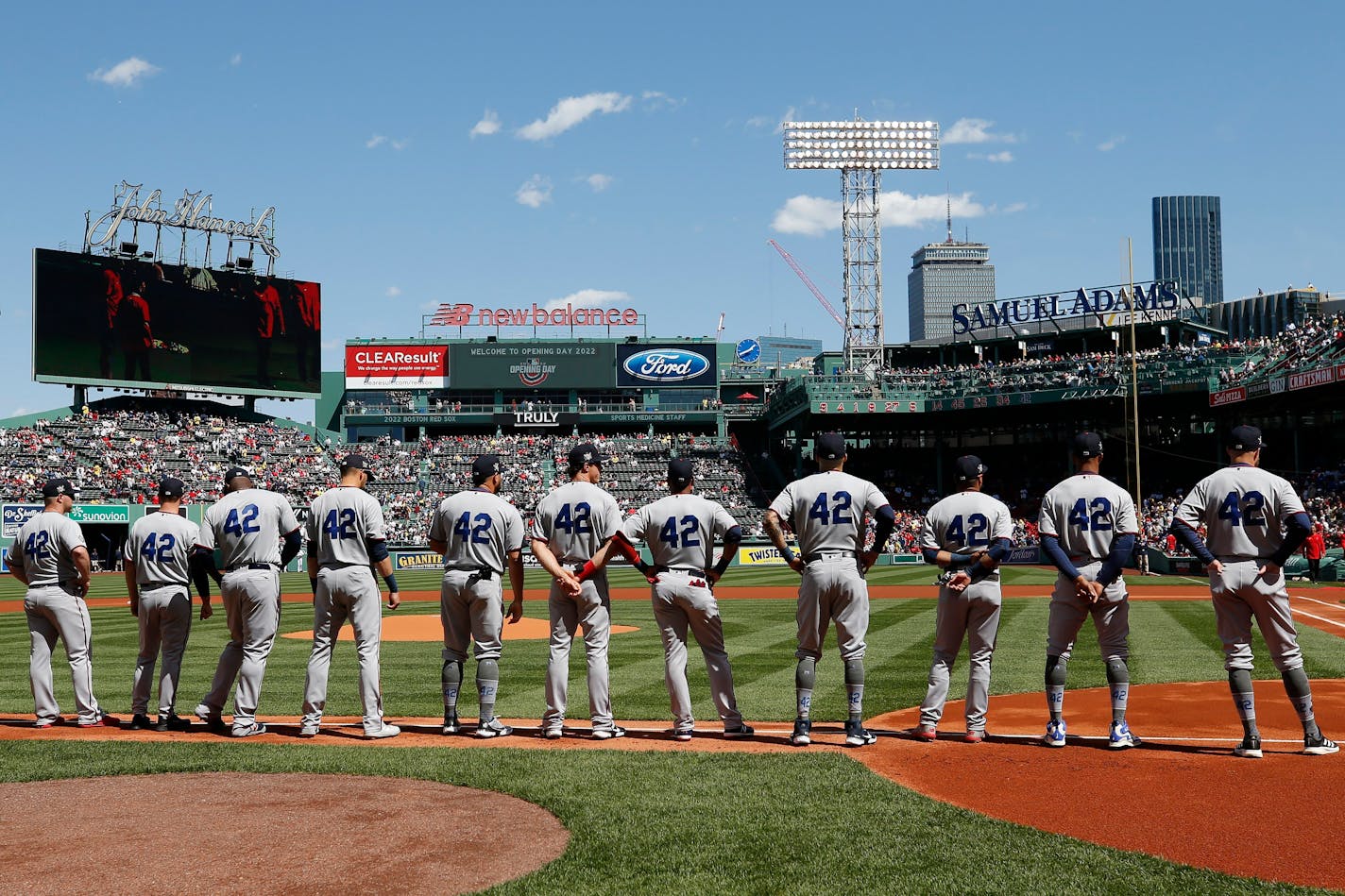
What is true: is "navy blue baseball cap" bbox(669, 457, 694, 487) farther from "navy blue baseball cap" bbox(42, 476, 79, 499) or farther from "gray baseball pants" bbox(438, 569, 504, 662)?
"navy blue baseball cap" bbox(42, 476, 79, 499)

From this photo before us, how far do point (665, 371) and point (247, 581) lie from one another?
59.4 meters

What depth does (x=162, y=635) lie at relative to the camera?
877cm

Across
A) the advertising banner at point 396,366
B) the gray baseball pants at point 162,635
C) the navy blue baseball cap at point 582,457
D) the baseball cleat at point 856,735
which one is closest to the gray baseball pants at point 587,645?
the navy blue baseball cap at point 582,457

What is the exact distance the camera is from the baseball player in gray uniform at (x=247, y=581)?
838 cm

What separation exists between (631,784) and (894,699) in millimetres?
4369

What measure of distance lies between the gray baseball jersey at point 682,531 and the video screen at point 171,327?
50.8 m

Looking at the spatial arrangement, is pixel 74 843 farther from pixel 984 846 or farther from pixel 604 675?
pixel 984 846

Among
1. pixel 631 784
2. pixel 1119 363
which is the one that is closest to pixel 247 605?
pixel 631 784

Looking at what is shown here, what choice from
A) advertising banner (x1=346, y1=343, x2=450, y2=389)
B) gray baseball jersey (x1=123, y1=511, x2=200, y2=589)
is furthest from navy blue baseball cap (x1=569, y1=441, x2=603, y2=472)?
advertising banner (x1=346, y1=343, x2=450, y2=389)

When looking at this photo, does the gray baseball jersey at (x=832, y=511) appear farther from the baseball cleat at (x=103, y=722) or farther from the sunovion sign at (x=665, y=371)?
the sunovion sign at (x=665, y=371)

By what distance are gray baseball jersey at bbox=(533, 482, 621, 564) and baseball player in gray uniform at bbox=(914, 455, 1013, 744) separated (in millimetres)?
2286

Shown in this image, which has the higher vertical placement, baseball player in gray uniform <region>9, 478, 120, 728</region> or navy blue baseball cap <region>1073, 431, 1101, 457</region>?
navy blue baseball cap <region>1073, 431, 1101, 457</region>

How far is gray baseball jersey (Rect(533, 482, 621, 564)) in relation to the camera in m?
8.16

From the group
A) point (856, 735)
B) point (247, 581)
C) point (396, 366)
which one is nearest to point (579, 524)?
point (856, 735)
